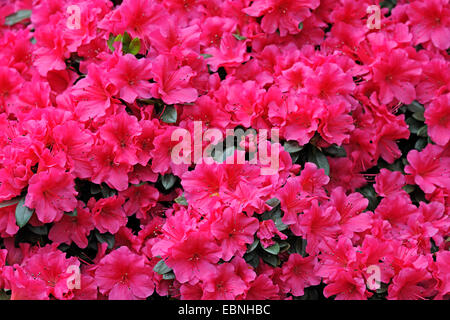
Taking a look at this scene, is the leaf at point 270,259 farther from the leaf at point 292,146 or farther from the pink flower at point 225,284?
the leaf at point 292,146

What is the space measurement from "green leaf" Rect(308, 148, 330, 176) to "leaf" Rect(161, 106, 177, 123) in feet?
1.75

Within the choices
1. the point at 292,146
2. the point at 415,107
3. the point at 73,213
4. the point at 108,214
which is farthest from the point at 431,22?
the point at 73,213

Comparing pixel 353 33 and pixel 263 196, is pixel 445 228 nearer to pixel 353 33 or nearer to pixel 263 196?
pixel 263 196

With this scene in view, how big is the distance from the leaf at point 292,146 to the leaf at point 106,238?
2.40 feet

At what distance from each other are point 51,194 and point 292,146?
88 centimetres

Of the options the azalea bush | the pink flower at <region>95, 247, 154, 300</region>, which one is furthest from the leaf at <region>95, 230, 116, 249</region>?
the pink flower at <region>95, 247, 154, 300</region>

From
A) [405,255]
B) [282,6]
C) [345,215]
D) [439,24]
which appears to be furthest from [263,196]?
[439,24]

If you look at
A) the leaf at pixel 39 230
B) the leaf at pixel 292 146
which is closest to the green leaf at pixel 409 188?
the leaf at pixel 292 146

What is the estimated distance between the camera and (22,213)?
6.10 ft

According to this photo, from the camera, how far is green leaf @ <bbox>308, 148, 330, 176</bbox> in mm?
2082

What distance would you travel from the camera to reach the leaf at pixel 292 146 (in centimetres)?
205

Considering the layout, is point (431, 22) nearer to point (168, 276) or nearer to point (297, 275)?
point (297, 275)

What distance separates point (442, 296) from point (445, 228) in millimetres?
296

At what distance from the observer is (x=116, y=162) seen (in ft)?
6.56
